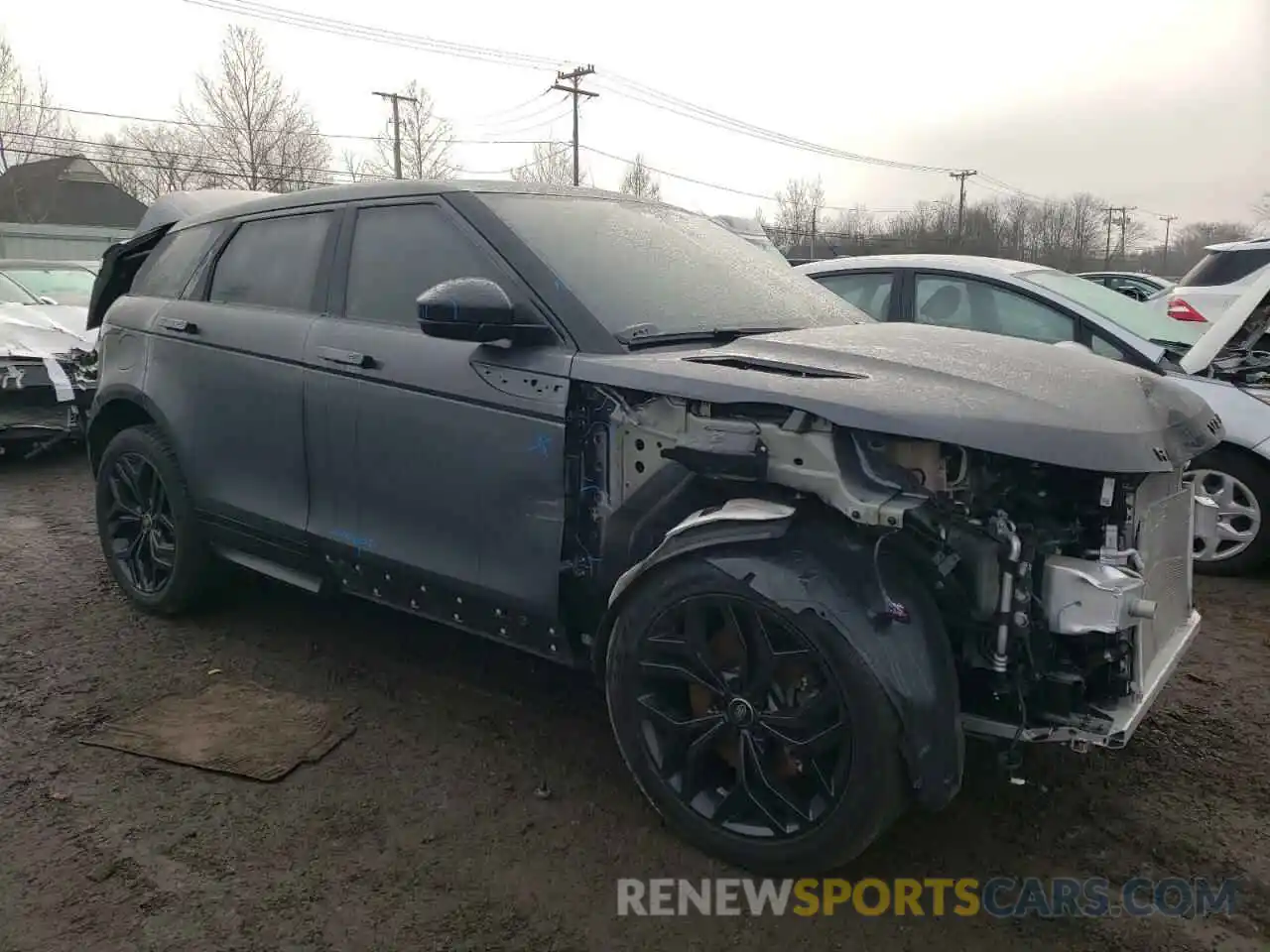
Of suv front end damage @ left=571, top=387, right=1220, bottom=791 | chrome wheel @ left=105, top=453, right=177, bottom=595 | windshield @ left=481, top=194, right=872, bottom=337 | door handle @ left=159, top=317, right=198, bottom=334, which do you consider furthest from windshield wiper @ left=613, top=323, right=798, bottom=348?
chrome wheel @ left=105, top=453, right=177, bottom=595

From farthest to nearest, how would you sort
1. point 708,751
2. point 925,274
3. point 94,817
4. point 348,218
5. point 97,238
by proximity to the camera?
point 97,238 < point 925,274 < point 348,218 < point 94,817 < point 708,751

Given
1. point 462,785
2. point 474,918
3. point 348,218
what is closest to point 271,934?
point 474,918

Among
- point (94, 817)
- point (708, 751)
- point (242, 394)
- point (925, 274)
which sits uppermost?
point (925, 274)

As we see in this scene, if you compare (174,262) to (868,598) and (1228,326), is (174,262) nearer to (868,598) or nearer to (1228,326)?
(868,598)

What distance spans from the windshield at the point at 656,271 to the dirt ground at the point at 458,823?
145 cm

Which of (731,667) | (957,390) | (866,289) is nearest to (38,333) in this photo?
(866,289)

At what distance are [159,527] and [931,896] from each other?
3.47 metres

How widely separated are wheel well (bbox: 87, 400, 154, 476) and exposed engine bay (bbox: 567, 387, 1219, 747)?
2.99m

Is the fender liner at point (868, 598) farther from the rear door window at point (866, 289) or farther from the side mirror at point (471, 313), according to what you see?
the rear door window at point (866, 289)

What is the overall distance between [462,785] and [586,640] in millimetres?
593

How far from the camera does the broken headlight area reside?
7.05 m

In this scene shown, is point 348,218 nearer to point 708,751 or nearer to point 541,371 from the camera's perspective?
point 541,371

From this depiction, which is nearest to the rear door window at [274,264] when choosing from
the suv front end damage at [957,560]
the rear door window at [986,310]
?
the suv front end damage at [957,560]

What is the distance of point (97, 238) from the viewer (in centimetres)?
3675
